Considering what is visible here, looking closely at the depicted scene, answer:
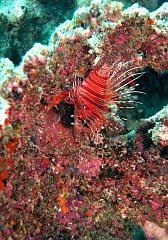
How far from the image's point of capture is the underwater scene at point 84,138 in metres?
2.44

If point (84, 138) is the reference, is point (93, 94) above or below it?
above

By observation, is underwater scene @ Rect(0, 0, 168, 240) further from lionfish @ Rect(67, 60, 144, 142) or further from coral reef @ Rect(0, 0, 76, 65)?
coral reef @ Rect(0, 0, 76, 65)

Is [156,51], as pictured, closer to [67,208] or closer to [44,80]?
[44,80]

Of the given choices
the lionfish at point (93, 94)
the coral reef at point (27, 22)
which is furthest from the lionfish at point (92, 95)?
the coral reef at point (27, 22)

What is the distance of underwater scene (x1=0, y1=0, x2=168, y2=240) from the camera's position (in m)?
2.44

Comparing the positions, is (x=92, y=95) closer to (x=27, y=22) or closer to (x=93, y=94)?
(x=93, y=94)

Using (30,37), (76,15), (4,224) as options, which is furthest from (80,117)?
(30,37)

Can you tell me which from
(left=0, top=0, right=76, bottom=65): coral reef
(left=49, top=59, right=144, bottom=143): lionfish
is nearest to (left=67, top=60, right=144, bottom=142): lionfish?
(left=49, top=59, right=144, bottom=143): lionfish

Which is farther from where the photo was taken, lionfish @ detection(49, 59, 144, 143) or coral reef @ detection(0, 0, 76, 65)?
coral reef @ detection(0, 0, 76, 65)

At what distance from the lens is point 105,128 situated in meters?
3.46

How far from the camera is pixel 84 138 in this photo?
128 inches

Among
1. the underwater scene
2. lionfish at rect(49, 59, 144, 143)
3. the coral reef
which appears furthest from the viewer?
the coral reef

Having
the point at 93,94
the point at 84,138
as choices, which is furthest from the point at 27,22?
the point at 84,138

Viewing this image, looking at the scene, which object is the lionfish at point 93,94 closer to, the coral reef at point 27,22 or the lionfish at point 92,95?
the lionfish at point 92,95
